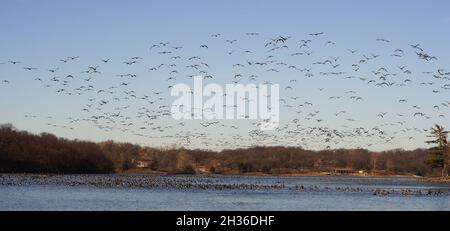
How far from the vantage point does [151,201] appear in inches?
1983

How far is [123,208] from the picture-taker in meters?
43.6

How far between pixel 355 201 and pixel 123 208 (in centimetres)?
2064

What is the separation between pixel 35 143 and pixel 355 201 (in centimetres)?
11691

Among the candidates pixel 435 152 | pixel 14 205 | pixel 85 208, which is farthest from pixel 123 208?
pixel 435 152

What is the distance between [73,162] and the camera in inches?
6526

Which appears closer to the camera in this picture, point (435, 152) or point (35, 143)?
point (435, 152)

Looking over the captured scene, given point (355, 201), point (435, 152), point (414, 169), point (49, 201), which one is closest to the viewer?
point (49, 201)
